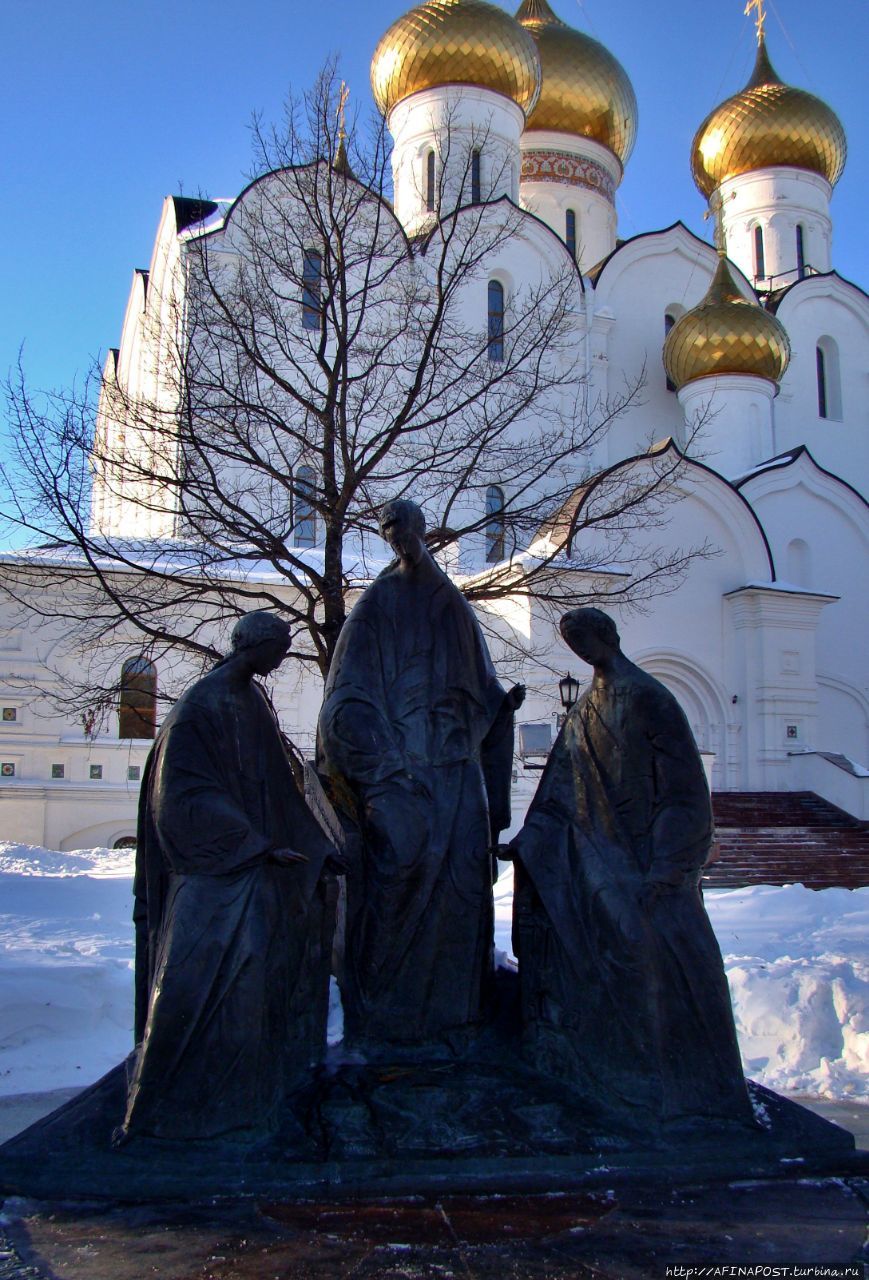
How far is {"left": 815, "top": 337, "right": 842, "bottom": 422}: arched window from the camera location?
25.7 meters

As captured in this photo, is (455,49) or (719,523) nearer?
(719,523)

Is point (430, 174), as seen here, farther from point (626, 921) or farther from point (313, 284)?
point (626, 921)

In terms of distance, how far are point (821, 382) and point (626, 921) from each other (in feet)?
82.2

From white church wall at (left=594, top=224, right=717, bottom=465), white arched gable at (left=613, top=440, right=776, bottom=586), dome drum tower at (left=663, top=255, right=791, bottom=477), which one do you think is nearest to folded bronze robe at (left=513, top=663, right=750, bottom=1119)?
white arched gable at (left=613, top=440, right=776, bottom=586)

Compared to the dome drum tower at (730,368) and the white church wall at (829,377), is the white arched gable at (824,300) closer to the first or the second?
the white church wall at (829,377)

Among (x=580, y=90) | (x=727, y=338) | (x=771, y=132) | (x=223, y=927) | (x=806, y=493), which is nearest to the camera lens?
(x=223, y=927)

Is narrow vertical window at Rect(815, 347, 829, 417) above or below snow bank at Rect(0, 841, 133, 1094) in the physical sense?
above

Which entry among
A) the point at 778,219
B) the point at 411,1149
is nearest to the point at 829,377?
the point at 778,219

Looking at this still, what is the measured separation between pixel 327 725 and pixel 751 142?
27.4 m

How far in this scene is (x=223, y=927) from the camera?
3.38 meters

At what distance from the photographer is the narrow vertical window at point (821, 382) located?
1007 inches

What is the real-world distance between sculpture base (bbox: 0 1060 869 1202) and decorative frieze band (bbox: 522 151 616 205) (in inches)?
1016

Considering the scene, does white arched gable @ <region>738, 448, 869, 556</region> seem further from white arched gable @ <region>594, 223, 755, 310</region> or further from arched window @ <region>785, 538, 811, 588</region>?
white arched gable @ <region>594, 223, 755, 310</region>

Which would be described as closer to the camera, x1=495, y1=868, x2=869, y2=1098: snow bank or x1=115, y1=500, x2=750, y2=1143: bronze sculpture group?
x1=115, y1=500, x2=750, y2=1143: bronze sculpture group
